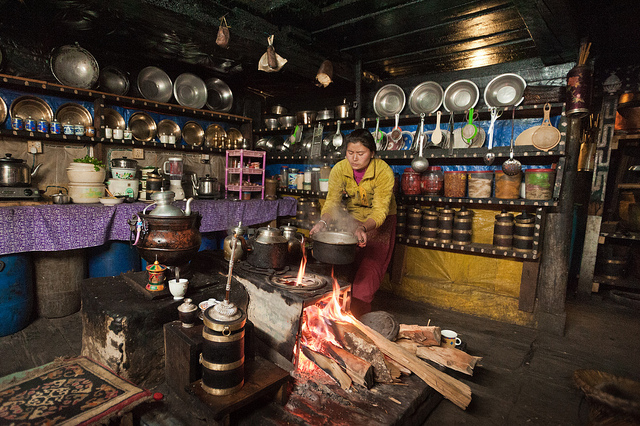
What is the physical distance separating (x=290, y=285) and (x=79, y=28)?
415 centimetres

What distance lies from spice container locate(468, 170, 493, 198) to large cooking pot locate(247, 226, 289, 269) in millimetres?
2826

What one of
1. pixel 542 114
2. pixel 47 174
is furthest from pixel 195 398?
pixel 542 114

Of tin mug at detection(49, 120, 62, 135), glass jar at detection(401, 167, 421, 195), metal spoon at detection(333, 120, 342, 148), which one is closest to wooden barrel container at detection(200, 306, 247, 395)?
glass jar at detection(401, 167, 421, 195)

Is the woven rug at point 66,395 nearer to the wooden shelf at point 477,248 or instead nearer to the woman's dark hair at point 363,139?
the woman's dark hair at point 363,139

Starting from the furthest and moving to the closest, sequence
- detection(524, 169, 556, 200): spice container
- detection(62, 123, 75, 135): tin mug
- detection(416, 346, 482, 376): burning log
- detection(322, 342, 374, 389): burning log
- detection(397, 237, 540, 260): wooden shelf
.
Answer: detection(62, 123, 75, 135): tin mug
detection(397, 237, 540, 260): wooden shelf
detection(524, 169, 556, 200): spice container
detection(416, 346, 482, 376): burning log
detection(322, 342, 374, 389): burning log

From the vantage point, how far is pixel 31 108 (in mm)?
4340

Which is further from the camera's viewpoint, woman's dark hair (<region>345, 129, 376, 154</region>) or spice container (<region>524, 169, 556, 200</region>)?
spice container (<region>524, 169, 556, 200</region>)

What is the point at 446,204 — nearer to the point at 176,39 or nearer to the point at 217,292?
the point at 217,292

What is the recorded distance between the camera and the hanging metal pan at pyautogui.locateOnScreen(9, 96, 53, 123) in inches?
165

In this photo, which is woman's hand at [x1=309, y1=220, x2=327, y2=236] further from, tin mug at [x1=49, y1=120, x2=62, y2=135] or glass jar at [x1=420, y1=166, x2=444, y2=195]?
tin mug at [x1=49, y1=120, x2=62, y2=135]

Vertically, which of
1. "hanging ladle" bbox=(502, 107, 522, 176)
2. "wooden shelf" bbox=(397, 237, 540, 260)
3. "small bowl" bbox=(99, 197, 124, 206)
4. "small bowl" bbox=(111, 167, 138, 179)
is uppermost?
"hanging ladle" bbox=(502, 107, 522, 176)

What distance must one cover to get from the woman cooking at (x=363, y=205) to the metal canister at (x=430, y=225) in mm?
897

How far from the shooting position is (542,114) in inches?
163

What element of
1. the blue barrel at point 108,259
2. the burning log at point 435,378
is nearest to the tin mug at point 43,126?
the blue barrel at point 108,259
